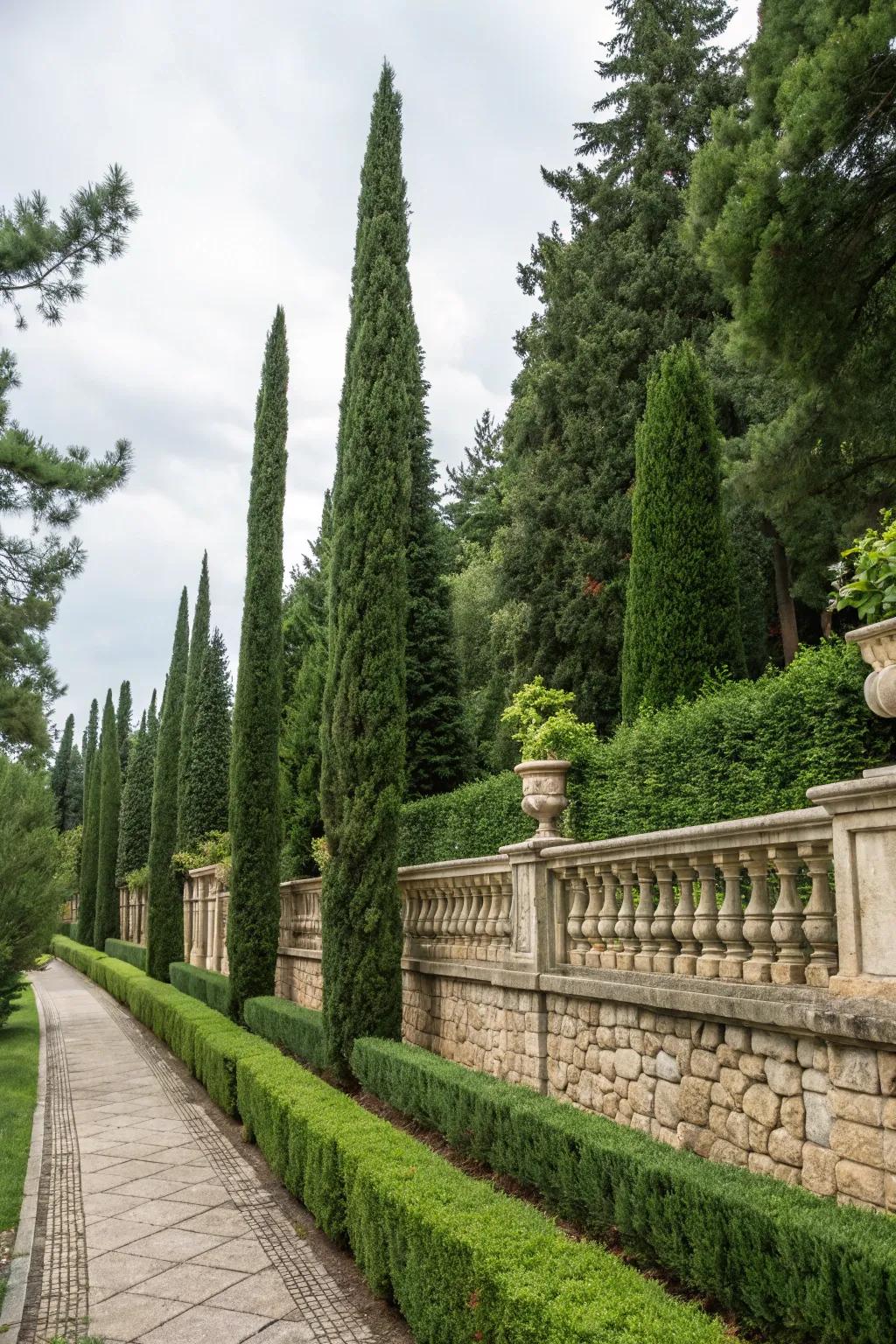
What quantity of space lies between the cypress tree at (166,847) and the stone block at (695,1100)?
19.5 meters

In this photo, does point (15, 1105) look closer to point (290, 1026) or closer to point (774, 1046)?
point (290, 1026)

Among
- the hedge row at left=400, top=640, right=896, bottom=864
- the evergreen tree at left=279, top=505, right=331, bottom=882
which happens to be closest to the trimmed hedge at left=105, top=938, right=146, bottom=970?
the evergreen tree at left=279, top=505, right=331, bottom=882

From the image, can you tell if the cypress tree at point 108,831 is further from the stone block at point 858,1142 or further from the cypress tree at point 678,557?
the stone block at point 858,1142

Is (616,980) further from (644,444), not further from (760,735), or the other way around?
(644,444)

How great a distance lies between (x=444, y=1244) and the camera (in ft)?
12.5

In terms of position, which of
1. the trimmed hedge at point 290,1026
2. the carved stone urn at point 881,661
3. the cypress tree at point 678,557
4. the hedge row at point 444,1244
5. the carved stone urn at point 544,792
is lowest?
the trimmed hedge at point 290,1026

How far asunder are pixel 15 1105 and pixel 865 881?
9301 millimetres

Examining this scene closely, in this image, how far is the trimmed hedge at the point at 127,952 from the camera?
2673 cm

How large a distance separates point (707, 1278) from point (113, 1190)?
5216 mm

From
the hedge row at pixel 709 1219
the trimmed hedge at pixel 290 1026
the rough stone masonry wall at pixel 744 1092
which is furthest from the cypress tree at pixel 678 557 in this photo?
the hedge row at pixel 709 1219

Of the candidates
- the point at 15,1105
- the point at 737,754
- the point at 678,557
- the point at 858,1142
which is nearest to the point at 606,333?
the point at 678,557

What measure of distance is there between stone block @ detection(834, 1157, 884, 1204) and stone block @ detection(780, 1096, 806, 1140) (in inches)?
10.4

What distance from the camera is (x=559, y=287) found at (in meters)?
20.8

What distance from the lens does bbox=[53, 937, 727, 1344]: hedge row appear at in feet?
9.64
